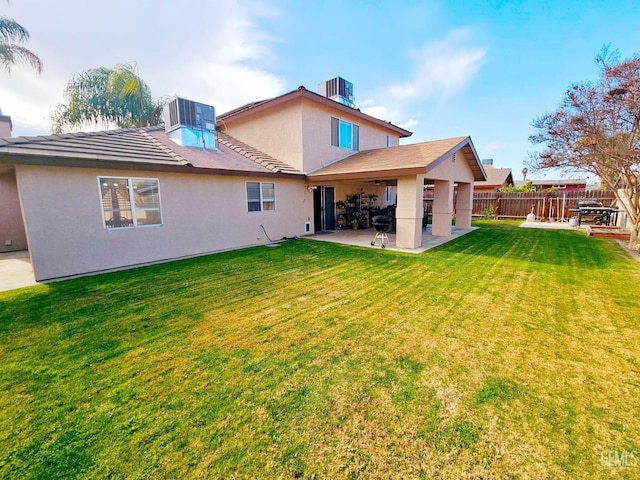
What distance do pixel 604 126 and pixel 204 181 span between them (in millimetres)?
12449

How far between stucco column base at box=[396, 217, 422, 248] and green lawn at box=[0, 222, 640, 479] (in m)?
3.64

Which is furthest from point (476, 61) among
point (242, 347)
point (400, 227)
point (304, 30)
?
point (242, 347)

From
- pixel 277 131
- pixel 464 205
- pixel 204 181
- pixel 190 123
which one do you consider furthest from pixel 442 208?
pixel 190 123

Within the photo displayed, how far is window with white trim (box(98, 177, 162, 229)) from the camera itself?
746 cm

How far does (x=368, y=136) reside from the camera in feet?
51.5

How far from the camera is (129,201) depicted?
785 cm

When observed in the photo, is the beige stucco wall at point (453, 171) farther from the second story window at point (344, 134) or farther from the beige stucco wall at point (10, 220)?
the beige stucco wall at point (10, 220)

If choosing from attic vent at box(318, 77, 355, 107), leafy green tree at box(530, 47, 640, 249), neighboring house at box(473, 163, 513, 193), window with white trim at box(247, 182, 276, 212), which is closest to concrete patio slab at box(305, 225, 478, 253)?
window with white trim at box(247, 182, 276, 212)

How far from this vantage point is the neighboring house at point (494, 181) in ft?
96.0

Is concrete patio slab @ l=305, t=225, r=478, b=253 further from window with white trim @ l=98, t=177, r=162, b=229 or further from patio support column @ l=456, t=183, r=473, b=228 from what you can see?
window with white trim @ l=98, t=177, r=162, b=229

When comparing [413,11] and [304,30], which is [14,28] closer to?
[304,30]

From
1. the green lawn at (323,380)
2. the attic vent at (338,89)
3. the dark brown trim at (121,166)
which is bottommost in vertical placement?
the green lawn at (323,380)

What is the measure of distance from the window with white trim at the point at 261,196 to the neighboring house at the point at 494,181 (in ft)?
80.3

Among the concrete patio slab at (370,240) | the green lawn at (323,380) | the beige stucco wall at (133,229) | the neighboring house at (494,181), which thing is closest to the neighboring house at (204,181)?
the beige stucco wall at (133,229)
